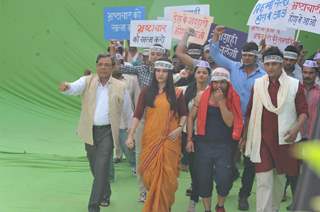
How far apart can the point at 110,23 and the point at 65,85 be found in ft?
9.91

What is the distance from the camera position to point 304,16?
592 cm

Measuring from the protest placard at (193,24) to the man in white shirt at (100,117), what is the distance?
6.78ft

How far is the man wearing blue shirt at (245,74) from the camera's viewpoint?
5.17m

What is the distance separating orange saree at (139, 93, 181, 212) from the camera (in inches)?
179

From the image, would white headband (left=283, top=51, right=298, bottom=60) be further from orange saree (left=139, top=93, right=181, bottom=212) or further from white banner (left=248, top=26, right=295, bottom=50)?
white banner (left=248, top=26, right=295, bottom=50)

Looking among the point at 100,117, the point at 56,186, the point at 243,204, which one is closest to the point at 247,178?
the point at 243,204

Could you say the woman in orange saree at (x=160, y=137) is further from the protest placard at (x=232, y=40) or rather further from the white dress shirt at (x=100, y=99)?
the protest placard at (x=232, y=40)

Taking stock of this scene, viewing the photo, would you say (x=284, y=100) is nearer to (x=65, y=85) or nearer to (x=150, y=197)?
(x=150, y=197)

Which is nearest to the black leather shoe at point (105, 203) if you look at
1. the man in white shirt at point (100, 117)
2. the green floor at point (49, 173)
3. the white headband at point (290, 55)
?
the green floor at point (49, 173)

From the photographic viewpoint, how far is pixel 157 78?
15.2 feet

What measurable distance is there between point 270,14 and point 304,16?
38cm

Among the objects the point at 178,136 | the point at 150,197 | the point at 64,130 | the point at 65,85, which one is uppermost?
the point at 65,85

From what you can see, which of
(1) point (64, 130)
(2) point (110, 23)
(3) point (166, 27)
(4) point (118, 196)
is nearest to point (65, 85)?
(4) point (118, 196)

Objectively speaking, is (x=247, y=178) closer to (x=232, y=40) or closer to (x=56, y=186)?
(x=232, y=40)
